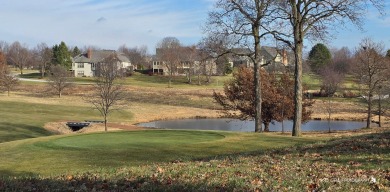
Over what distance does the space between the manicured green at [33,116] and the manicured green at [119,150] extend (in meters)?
17.6

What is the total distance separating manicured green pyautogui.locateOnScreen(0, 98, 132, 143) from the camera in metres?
38.0

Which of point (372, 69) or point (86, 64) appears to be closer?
point (372, 69)

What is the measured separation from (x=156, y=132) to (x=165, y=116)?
40115 mm

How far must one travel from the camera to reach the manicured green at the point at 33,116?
3800 cm

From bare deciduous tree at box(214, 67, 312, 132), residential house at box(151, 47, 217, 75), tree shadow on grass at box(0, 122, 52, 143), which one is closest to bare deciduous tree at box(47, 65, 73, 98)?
tree shadow on grass at box(0, 122, 52, 143)

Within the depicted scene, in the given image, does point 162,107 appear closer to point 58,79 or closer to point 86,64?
point 58,79

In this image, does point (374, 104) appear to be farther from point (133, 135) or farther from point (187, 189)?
point (187, 189)

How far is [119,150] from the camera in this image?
16625 mm

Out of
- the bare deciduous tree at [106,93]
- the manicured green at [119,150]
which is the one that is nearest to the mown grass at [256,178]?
the manicured green at [119,150]

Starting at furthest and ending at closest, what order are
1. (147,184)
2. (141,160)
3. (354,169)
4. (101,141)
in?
1. (101,141)
2. (141,160)
3. (354,169)
4. (147,184)

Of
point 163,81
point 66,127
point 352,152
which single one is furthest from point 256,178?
point 163,81

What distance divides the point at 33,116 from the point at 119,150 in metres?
36.0

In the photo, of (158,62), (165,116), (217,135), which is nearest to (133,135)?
(217,135)

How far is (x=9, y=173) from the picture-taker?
45.5ft
